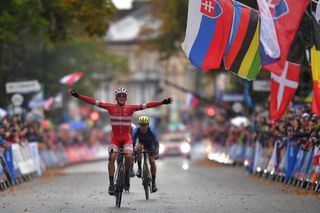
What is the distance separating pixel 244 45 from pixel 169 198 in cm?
424

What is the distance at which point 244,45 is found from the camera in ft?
81.7

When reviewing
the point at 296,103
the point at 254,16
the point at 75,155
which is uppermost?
the point at 254,16

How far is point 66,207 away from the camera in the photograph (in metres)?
20.2

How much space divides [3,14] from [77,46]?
119ft

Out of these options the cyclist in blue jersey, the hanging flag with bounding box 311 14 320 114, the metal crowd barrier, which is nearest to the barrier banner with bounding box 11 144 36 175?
the metal crowd barrier

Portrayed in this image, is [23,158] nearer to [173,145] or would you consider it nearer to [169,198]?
[169,198]

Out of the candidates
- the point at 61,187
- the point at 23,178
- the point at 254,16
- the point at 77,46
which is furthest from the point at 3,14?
the point at 77,46

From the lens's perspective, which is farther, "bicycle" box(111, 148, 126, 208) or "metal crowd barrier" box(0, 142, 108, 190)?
"metal crowd barrier" box(0, 142, 108, 190)

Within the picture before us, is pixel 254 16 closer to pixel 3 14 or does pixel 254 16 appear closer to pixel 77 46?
pixel 3 14

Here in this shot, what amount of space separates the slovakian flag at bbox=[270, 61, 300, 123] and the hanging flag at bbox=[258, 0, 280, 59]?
302 centimetres

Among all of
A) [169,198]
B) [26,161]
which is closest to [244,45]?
[169,198]

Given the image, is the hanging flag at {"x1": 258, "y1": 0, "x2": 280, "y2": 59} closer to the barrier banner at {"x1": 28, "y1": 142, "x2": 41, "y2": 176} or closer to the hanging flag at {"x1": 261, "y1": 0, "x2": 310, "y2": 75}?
the hanging flag at {"x1": 261, "y1": 0, "x2": 310, "y2": 75}

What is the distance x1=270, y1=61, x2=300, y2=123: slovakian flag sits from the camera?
27562mm

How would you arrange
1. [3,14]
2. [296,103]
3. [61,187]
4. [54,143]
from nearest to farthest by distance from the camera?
[61,187] < [3,14] < [296,103] < [54,143]
